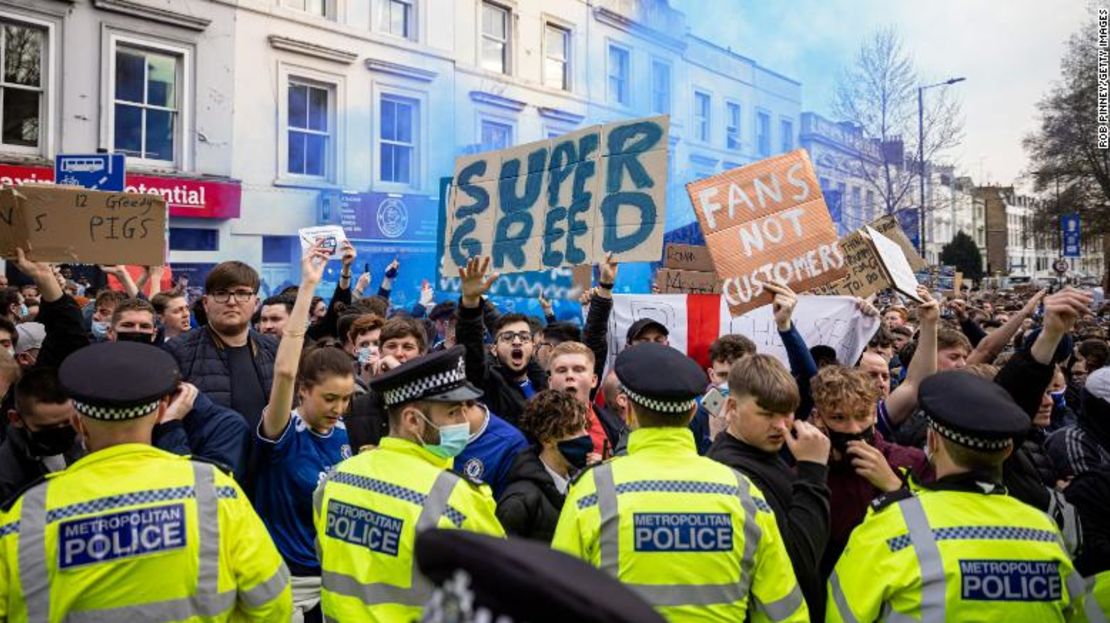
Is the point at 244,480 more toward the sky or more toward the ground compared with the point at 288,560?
more toward the sky

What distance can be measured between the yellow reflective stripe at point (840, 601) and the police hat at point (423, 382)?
1.26 meters

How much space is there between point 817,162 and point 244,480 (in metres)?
25.1

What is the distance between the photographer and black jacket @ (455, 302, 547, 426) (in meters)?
4.65

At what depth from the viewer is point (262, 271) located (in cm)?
1554

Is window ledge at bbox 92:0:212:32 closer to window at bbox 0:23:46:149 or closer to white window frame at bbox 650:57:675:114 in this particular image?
window at bbox 0:23:46:149

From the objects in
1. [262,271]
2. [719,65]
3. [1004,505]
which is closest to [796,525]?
[1004,505]

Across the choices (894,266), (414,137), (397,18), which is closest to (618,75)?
(397,18)

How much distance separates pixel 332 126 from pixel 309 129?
1.55 ft

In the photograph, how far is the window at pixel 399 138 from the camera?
1733 cm

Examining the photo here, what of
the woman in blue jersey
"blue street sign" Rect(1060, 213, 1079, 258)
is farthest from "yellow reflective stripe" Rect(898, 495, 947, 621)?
"blue street sign" Rect(1060, 213, 1079, 258)

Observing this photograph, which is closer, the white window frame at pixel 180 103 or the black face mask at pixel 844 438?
the black face mask at pixel 844 438

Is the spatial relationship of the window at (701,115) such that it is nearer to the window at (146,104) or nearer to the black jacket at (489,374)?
the window at (146,104)

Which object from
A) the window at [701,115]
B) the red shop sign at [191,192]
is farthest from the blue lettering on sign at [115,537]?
the window at [701,115]

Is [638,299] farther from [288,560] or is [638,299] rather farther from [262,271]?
[262,271]
